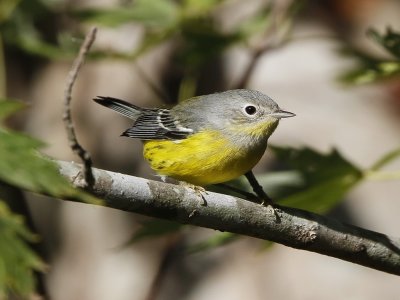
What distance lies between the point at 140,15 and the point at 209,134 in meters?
0.69

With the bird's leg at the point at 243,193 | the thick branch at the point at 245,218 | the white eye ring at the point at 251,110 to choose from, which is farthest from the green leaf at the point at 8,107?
the white eye ring at the point at 251,110

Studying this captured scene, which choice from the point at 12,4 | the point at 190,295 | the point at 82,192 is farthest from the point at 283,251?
the point at 82,192

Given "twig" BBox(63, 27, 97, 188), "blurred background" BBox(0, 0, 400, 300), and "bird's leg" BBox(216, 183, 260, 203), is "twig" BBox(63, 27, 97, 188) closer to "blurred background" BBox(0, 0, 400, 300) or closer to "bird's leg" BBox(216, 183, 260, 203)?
"bird's leg" BBox(216, 183, 260, 203)

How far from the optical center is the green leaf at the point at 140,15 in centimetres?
404

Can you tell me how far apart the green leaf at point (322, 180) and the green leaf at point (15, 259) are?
67.8 inches

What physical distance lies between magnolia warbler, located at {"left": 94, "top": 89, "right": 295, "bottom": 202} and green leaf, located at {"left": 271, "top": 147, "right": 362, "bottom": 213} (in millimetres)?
185

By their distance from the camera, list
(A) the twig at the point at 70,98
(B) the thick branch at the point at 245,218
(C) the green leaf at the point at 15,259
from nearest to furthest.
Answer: (C) the green leaf at the point at 15,259 < (A) the twig at the point at 70,98 < (B) the thick branch at the point at 245,218

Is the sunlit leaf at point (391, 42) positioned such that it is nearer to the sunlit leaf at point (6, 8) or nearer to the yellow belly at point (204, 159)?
the yellow belly at point (204, 159)

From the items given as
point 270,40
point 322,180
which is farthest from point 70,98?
point 270,40

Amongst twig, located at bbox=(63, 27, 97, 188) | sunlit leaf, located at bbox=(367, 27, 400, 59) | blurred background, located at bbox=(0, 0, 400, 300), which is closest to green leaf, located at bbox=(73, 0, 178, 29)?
sunlit leaf, located at bbox=(367, 27, 400, 59)

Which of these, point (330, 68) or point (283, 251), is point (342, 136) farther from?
point (283, 251)

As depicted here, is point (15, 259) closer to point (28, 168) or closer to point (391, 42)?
point (28, 168)

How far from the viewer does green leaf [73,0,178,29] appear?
4.04m

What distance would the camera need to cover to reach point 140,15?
4.11 metres
